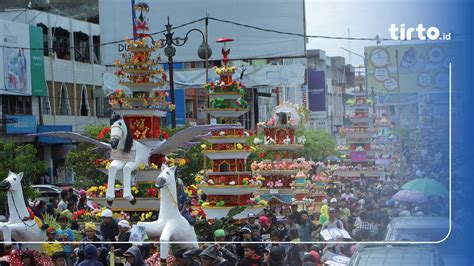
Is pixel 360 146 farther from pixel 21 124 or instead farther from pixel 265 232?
pixel 21 124

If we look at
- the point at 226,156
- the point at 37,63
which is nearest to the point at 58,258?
the point at 37,63

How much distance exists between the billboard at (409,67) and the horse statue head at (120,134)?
5.21 ft

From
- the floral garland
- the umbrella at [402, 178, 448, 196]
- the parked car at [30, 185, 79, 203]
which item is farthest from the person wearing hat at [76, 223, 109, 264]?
the umbrella at [402, 178, 448, 196]

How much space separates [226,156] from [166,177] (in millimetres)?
927

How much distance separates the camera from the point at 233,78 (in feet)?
23.9

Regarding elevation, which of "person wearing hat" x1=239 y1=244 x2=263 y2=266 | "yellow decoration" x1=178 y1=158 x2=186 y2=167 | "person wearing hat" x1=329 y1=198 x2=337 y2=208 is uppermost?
"yellow decoration" x1=178 y1=158 x2=186 y2=167

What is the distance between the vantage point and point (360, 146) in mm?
6789

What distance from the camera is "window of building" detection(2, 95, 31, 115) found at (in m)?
6.98

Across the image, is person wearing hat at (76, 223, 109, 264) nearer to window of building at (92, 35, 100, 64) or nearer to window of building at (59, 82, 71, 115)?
window of building at (59, 82, 71, 115)

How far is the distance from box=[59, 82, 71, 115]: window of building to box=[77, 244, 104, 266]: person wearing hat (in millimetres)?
843

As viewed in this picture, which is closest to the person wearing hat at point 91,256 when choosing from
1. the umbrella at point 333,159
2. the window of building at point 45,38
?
the window of building at point 45,38

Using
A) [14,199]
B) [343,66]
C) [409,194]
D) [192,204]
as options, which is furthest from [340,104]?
[14,199]

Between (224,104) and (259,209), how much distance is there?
0.72 meters

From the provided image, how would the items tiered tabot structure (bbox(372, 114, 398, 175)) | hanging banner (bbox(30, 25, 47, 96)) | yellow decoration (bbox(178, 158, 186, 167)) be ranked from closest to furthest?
tiered tabot structure (bbox(372, 114, 398, 175)) < hanging banner (bbox(30, 25, 47, 96)) < yellow decoration (bbox(178, 158, 186, 167))
